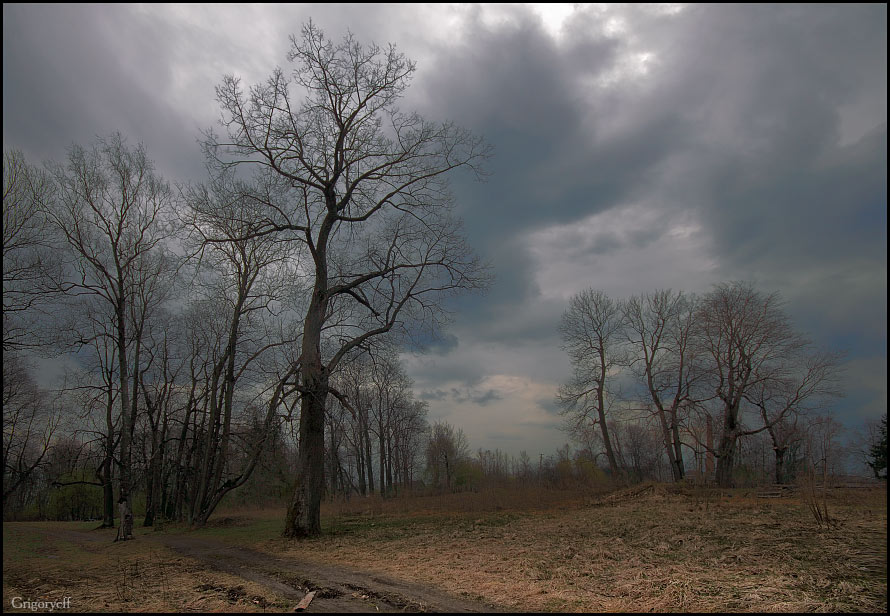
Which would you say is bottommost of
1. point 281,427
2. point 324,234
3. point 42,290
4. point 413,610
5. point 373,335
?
point 413,610

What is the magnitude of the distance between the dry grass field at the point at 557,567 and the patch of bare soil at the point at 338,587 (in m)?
0.11

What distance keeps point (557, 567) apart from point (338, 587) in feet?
10.6

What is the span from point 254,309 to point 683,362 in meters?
25.4

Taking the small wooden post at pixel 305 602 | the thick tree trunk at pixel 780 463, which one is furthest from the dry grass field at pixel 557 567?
the thick tree trunk at pixel 780 463

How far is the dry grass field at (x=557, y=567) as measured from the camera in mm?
5164

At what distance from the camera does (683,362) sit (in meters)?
29.6

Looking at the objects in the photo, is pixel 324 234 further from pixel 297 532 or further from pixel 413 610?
pixel 413 610

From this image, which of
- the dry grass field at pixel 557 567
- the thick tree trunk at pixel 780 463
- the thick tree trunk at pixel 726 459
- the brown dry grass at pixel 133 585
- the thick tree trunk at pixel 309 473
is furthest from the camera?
the thick tree trunk at pixel 780 463

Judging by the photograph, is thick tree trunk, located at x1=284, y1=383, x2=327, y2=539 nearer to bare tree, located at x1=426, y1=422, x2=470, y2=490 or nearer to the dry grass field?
the dry grass field

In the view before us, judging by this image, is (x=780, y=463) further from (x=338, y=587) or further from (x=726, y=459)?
(x=338, y=587)

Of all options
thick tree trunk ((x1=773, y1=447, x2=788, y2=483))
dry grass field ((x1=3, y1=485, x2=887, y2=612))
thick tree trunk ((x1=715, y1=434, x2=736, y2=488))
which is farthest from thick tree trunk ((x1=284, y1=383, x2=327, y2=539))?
thick tree trunk ((x1=773, y1=447, x2=788, y2=483))

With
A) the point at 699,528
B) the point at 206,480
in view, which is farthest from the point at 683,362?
the point at 206,480

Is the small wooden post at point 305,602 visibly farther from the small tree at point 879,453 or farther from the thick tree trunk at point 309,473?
the small tree at point 879,453

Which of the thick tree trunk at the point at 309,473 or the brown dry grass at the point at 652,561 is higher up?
the thick tree trunk at the point at 309,473
